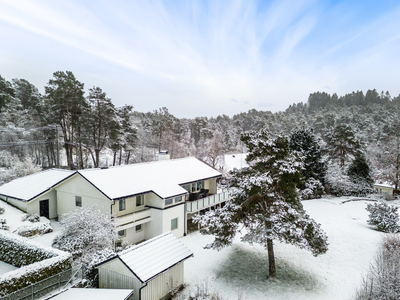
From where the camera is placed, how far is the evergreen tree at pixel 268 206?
40.5 feet

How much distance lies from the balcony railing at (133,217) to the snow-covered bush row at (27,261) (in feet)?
15.5

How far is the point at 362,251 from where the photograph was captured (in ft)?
54.0

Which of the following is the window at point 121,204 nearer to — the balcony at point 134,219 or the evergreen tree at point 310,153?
the balcony at point 134,219

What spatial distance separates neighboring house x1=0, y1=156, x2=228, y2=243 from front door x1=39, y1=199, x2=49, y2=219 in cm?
8

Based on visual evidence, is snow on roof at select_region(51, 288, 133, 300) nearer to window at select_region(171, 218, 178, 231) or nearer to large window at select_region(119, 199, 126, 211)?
large window at select_region(119, 199, 126, 211)

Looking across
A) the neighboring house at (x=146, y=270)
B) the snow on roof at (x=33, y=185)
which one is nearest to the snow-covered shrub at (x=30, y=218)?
the snow on roof at (x=33, y=185)

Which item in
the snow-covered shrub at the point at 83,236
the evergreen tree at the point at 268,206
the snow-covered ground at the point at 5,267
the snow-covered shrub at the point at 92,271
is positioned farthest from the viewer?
the snow-covered shrub at the point at 83,236

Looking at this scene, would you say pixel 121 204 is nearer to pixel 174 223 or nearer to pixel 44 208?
pixel 174 223

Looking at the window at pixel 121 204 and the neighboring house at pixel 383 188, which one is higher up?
the window at pixel 121 204

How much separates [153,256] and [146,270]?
3.13 feet

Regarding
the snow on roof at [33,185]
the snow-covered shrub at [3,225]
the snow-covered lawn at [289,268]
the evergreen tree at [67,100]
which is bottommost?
the snow-covered lawn at [289,268]

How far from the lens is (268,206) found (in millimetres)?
14430

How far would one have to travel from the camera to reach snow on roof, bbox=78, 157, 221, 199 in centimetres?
1702

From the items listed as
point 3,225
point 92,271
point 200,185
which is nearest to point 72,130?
point 3,225
